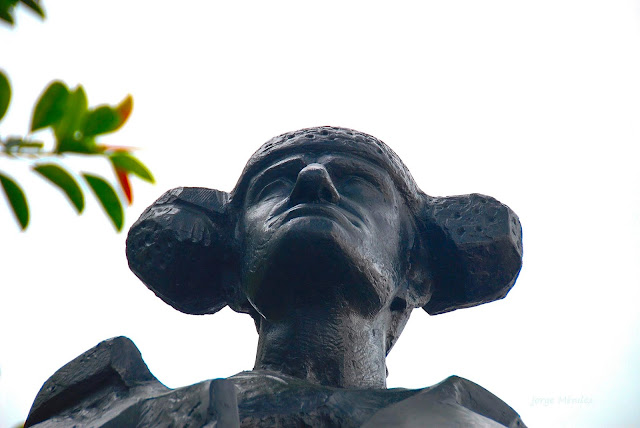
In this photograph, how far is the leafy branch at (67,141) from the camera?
4.42 ft

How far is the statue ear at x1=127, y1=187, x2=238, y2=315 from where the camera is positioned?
16.5ft

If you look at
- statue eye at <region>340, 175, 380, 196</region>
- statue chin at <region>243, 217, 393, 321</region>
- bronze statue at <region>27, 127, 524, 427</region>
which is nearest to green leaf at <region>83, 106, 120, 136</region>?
bronze statue at <region>27, 127, 524, 427</region>

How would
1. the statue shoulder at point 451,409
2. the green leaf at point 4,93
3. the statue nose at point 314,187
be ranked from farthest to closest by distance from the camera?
the statue nose at point 314,187
the statue shoulder at point 451,409
the green leaf at point 4,93

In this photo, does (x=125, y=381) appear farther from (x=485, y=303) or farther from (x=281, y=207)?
(x=485, y=303)

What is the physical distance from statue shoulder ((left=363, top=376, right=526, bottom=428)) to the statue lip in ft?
3.19

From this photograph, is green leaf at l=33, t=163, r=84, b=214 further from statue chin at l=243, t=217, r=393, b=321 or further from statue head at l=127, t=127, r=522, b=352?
statue head at l=127, t=127, r=522, b=352

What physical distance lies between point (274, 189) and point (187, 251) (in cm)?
59

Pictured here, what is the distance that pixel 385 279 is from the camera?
463 cm

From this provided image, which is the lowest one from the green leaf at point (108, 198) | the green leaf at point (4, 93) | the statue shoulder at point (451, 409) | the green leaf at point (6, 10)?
the statue shoulder at point (451, 409)

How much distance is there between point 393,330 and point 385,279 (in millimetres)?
468

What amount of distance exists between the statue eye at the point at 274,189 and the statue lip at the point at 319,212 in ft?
1.09

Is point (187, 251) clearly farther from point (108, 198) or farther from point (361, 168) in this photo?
point (108, 198)

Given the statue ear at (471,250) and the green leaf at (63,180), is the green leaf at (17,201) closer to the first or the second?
the green leaf at (63,180)

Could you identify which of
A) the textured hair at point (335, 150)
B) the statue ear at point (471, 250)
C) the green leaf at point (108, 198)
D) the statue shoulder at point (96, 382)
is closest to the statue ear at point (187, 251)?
the textured hair at point (335, 150)
